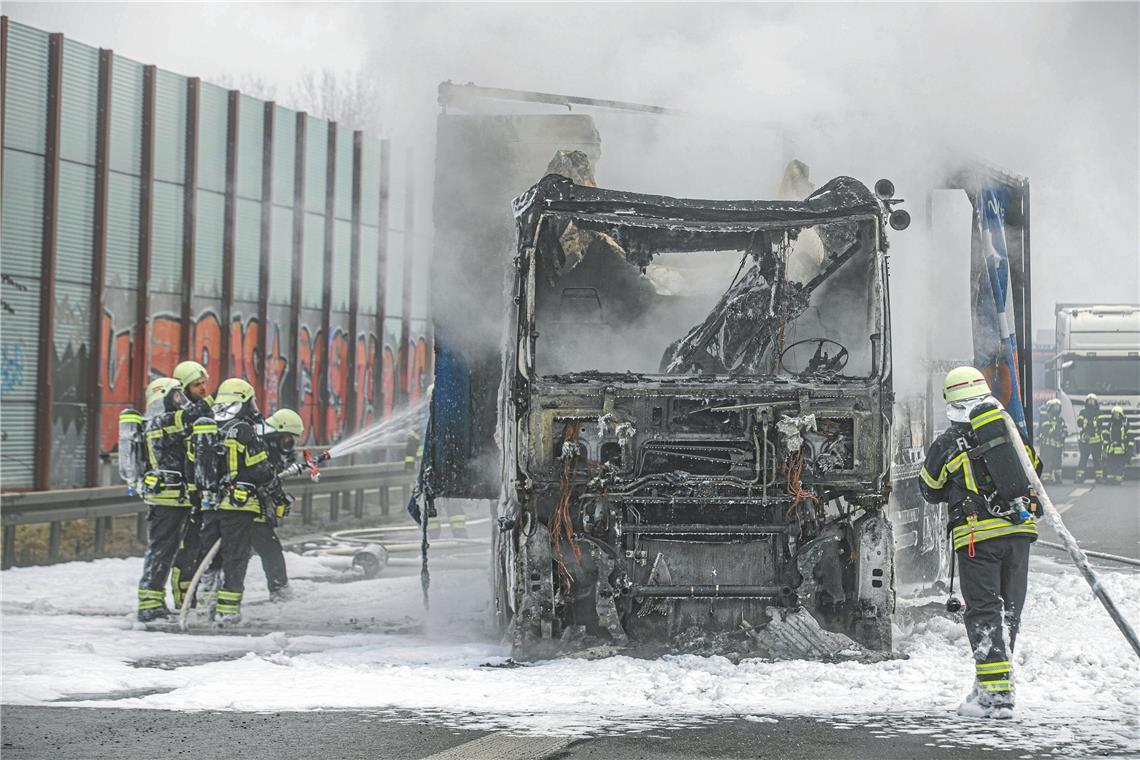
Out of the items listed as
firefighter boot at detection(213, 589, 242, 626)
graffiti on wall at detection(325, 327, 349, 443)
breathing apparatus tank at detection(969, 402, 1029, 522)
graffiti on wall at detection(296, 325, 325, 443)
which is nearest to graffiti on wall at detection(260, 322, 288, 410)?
graffiti on wall at detection(296, 325, 325, 443)

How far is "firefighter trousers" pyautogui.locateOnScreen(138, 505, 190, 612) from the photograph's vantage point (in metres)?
11.1

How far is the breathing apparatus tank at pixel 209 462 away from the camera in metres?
11.1

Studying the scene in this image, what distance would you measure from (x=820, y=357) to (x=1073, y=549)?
87.0 inches

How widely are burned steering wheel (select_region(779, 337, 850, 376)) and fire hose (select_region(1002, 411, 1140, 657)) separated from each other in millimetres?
1598

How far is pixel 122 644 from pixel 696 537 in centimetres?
392

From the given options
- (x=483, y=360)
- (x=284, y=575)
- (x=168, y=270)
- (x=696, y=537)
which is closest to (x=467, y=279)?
(x=483, y=360)

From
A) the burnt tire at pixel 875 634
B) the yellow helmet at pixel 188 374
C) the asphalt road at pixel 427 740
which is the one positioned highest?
the yellow helmet at pixel 188 374

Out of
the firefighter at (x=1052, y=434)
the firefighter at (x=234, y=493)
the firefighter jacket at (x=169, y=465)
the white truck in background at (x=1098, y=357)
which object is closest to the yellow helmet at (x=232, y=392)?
the firefighter at (x=234, y=493)

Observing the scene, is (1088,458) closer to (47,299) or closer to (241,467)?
(47,299)

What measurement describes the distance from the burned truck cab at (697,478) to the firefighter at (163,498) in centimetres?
355

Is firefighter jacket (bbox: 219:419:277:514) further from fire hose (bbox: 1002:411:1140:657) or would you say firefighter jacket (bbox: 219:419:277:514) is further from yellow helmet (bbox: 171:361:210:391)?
fire hose (bbox: 1002:411:1140:657)

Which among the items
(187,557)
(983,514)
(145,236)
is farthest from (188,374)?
(145,236)

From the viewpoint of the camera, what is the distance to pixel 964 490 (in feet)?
24.9

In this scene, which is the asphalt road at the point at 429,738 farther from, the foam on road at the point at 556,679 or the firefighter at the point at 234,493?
the firefighter at the point at 234,493
